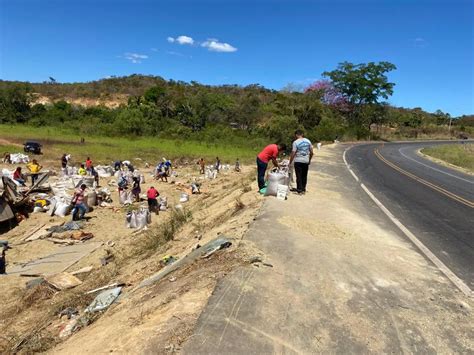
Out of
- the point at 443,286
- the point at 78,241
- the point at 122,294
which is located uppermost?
the point at 443,286

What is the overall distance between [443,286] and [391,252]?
130cm

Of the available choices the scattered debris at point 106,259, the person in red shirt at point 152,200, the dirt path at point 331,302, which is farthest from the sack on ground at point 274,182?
the person in red shirt at point 152,200

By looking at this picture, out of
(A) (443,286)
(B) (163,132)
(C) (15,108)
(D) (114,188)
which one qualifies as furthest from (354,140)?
(A) (443,286)

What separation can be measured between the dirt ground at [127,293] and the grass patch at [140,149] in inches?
727

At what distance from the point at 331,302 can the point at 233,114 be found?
171ft

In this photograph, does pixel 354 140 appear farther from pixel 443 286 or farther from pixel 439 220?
pixel 443 286

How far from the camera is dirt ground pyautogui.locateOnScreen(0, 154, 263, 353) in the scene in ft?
13.3

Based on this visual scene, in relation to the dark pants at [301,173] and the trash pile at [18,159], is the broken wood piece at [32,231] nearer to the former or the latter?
the dark pants at [301,173]

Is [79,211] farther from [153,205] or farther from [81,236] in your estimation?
[153,205]

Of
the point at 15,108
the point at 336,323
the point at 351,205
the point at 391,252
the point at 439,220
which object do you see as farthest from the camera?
the point at 15,108

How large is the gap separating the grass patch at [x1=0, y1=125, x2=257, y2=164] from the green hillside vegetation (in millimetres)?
2658

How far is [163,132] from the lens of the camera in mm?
48875

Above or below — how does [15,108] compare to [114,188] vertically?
above

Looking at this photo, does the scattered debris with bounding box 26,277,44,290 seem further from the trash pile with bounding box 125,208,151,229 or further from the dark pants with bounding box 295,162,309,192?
the dark pants with bounding box 295,162,309,192
